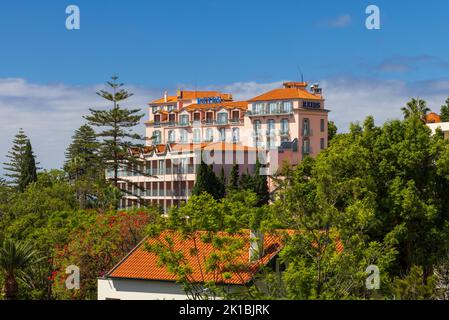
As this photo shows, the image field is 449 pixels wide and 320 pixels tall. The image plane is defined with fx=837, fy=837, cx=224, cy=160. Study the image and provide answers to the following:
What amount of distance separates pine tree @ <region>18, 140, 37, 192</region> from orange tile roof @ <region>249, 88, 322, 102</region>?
33815 millimetres

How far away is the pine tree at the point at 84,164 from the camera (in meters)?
81.1

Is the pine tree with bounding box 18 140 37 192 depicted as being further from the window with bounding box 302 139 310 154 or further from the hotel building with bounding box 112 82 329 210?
the window with bounding box 302 139 310 154

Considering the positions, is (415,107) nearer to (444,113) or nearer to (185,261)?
(444,113)

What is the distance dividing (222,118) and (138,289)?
Answer: 88.3 m

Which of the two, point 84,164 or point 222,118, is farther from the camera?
point 222,118

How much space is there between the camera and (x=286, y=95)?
115m

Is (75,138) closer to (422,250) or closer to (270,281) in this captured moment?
(422,250)

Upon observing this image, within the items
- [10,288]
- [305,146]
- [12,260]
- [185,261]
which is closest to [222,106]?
[305,146]

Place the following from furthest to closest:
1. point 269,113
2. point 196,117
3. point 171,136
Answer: point 171,136, point 196,117, point 269,113

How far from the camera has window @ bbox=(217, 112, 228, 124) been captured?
407 ft

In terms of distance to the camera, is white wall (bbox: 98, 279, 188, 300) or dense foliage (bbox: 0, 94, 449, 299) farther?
white wall (bbox: 98, 279, 188, 300)

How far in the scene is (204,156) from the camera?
95.2m

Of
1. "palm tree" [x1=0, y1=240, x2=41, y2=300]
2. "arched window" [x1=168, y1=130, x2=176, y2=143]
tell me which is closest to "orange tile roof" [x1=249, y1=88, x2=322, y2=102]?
"arched window" [x1=168, y1=130, x2=176, y2=143]

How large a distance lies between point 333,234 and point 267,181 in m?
67.9
